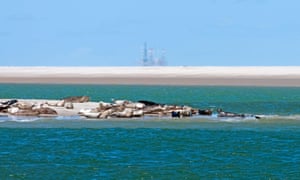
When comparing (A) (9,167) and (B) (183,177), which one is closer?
(B) (183,177)

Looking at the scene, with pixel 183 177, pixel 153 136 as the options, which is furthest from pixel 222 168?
pixel 153 136

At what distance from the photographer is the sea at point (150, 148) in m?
30.2

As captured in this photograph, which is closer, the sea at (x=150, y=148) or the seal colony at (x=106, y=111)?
the sea at (x=150, y=148)

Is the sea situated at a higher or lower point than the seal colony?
lower

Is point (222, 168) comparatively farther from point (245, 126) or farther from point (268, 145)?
point (245, 126)

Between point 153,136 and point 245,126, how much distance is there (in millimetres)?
7002

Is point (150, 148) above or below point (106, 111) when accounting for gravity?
below

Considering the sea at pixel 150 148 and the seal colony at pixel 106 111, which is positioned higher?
the seal colony at pixel 106 111

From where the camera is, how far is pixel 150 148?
36.8 meters

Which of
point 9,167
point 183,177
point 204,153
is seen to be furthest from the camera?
point 204,153

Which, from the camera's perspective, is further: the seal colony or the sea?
the seal colony

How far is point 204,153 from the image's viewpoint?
35219 mm

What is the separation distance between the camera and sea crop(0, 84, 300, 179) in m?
30.2

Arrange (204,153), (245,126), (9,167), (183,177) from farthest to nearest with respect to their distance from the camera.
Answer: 1. (245,126)
2. (204,153)
3. (9,167)
4. (183,177)
